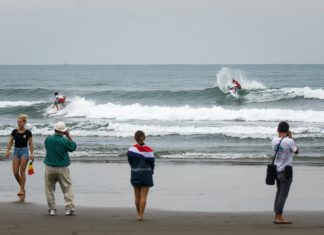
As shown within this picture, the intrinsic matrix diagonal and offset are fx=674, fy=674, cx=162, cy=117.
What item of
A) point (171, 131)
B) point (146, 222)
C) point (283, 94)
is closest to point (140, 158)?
point (146, 222)

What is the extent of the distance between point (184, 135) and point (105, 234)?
1546 cm

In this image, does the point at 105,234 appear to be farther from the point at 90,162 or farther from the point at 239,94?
the point at 239,94

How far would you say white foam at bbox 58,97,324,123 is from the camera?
30391 mm

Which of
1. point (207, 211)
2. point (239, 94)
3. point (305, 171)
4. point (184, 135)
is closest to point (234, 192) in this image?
point (207, 211)

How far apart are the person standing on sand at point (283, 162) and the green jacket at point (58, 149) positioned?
114 inches

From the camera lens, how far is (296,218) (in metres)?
9.51

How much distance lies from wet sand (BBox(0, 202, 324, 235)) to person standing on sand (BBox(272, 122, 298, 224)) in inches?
9.3

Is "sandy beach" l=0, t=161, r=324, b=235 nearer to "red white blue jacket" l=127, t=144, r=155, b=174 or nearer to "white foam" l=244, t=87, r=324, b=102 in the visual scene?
"red white blue jacket" l=127, t=144, r=155, b=174

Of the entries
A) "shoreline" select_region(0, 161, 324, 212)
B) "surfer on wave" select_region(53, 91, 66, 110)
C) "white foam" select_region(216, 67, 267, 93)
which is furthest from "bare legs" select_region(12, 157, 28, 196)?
"white foam" select_region(216, 67, 267, 93)

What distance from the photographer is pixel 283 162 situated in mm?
9031

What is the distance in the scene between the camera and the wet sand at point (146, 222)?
830 cm

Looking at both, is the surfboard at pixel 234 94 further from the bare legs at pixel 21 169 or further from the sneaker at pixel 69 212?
the sneaker at pixel 69 212

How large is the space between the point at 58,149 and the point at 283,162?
10.4 ft

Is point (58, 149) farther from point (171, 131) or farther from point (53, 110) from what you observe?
point (53, 110)
